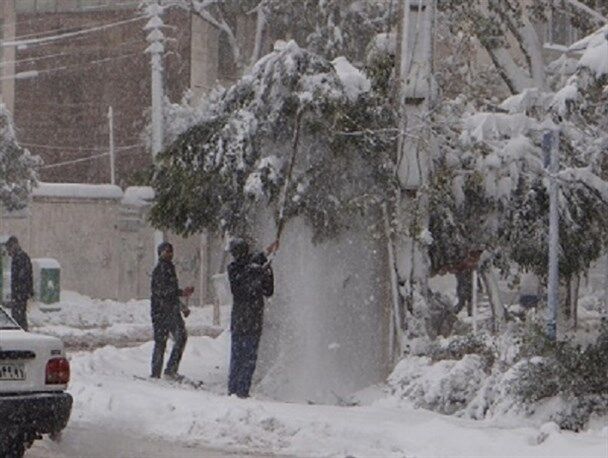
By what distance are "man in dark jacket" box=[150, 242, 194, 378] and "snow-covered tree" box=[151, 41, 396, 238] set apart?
1.00 m

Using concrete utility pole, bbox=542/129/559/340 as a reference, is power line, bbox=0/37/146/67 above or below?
above

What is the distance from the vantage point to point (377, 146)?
18.2 m

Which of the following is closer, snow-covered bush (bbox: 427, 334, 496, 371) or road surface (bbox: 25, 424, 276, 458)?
road surface (bbox: 25, 424, 276, 458)

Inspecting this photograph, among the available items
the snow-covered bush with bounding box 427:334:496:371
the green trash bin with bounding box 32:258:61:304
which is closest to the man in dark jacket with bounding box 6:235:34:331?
the snow-covered bush with bounding box 427:334:496:371

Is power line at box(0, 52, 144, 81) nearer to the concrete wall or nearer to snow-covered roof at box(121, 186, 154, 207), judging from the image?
the concrete wall

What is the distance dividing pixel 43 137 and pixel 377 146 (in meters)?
35.9

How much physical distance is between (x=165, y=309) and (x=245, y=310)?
196cm

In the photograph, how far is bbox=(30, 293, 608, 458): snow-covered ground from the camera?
40.2 ft

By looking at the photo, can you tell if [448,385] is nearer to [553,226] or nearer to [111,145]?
[553,226]

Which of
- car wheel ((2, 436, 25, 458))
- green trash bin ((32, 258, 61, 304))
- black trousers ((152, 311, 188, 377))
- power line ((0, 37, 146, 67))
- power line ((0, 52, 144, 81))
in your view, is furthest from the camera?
power line ((0, 37, 146, 67))

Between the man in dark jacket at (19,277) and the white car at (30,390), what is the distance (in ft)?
28.6

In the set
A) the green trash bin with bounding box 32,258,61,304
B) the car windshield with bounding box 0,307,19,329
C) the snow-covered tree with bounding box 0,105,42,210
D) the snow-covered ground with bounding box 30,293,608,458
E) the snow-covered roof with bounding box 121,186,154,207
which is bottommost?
the green trash bin with bounding box 32,258,61,304

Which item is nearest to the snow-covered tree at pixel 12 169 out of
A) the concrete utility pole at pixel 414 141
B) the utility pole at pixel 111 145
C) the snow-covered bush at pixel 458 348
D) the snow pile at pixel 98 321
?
the snow pile at pixel 98 321

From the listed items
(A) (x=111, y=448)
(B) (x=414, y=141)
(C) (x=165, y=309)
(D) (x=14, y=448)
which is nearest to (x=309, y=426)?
(A) (x=111, y=448)
